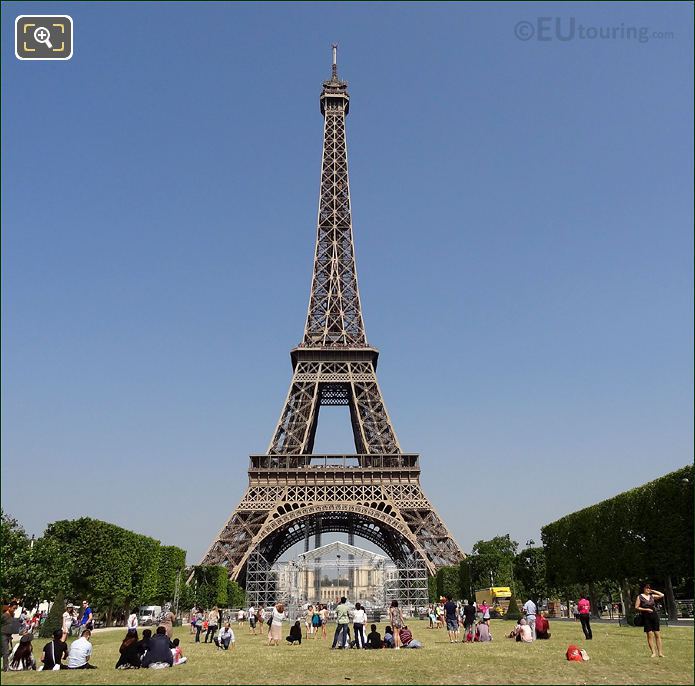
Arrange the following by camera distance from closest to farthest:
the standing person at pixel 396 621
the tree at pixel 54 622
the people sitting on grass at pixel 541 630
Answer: the standing person at pixel 396 621, the people sitting on grass at pixel 541 630, the tree at pixel 54 622

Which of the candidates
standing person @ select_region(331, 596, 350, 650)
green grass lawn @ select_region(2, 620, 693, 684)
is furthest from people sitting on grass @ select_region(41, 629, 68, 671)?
standing person @ select_region(331, 596, 350, 650)

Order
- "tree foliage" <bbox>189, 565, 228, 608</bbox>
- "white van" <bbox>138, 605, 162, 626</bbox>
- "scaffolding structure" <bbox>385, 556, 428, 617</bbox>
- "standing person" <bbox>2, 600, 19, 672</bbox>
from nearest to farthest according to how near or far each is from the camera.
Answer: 1. "standing person" <bbox>2, 600, 19, 672</bbox>
2. "white van" <bbox>138, 605, 162, 626</bbox>
3. "tree foliage" <bbox>189, 565, 228, 608</bbox>
4. "scaffolding structure" <bbox>385, 556, 428, 617</bbox>

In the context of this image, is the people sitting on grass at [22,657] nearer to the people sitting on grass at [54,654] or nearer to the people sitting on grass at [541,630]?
the people sitting on grass at [54,654]

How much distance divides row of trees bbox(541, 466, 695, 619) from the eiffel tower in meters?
14.0

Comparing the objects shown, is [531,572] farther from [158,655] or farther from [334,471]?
[158,655]

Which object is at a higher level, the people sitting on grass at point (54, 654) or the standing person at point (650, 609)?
the standing person at point (650, 609)

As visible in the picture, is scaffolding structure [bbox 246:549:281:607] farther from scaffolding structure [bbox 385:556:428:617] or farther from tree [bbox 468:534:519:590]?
tree [bbox 468:534:519:590]

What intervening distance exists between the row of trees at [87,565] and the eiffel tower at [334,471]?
9489 mm

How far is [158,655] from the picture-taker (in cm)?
1847

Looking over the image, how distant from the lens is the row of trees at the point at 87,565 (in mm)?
36219

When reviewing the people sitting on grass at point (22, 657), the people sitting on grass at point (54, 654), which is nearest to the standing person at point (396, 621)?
the people sitting on grass at point (54, 654)

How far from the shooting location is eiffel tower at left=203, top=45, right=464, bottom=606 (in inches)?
2509

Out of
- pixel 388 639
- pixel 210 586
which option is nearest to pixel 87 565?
pixel 210 586

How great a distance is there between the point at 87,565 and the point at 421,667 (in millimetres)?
34379
